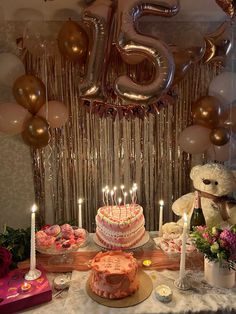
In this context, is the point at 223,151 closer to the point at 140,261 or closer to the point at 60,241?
the point at 140,261

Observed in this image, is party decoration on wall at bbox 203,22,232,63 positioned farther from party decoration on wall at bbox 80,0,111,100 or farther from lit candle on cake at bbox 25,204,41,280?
lit candle on cake at bbox 25,204,41,280

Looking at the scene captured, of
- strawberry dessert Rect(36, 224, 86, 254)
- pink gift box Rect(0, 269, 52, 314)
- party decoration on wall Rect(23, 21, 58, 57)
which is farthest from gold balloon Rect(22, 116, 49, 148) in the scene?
pink gift box Rect(0, 269, 52, 314)

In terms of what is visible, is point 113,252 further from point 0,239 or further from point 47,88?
point 47,88

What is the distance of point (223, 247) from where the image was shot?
1.38 metres

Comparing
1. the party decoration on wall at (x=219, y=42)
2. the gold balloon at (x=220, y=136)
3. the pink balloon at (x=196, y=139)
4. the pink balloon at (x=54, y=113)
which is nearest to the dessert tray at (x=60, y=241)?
the pink balloon at (x=54, y=113)

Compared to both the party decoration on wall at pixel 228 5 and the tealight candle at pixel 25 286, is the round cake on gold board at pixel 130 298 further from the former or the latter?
the party decoration on wall at pixel 228 5

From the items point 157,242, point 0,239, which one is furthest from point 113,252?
point 0,239

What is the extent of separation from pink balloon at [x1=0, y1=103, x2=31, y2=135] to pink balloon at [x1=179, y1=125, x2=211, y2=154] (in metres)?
1.10

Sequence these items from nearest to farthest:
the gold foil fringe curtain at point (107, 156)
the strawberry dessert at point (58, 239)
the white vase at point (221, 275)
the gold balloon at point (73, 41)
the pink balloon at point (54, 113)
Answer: the white vase at point (221, 275)
the strawberry dessert at point (58, 239)
the gold balloon at point (73, 41)
the pink balloon at point (54, 113)
the gold foil fringe curtain at point (107, 156)

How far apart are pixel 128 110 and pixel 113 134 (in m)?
0.26

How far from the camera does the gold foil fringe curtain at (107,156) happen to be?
2.26m

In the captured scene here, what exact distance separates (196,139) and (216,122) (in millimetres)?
179

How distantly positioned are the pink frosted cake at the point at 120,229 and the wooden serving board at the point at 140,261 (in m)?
0.12

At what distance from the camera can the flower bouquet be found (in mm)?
1369
